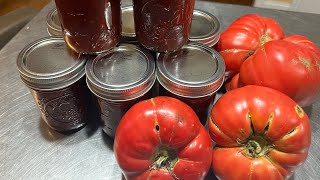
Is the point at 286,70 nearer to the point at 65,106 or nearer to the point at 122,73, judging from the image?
the point at 122,73

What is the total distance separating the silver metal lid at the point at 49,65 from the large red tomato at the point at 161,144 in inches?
6.4

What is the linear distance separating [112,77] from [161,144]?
0.18 meters

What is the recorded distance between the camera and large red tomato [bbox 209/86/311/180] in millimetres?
569

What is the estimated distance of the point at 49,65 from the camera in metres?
0.67

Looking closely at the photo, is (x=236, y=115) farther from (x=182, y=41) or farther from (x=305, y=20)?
(x=305, y=20)

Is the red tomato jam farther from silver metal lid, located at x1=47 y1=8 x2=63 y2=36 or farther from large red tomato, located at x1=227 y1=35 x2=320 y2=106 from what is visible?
large red tomato, located at x1=227 y1=35 x2=320 y2=106

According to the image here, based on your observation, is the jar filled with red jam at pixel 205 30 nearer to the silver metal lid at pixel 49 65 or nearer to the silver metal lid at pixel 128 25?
the silver metal lid at pixel 128 25

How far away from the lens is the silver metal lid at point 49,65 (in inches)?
25.1

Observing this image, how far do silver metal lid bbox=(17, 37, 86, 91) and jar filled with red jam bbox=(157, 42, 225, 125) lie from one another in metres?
0.17

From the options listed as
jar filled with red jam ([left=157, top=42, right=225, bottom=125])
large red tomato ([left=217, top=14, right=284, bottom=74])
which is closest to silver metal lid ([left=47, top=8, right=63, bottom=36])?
jar filled with red jam ([left=157, top=42, right=225, bottom=125])

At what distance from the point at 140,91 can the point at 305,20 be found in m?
0.73

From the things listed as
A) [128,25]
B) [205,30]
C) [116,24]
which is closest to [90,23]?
[116,24]

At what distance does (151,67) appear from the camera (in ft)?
2.22

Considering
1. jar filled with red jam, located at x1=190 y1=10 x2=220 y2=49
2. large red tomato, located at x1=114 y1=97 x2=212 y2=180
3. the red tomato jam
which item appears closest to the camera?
large red tomato, located at x1=114 y1=97 x2=212 y2=180
